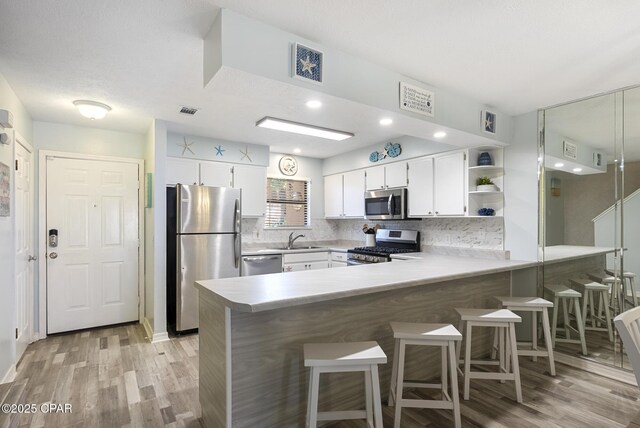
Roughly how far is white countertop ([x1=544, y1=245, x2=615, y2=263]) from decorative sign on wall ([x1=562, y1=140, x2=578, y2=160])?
830mm

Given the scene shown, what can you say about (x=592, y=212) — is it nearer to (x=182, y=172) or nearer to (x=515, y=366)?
(x=515, y=366)

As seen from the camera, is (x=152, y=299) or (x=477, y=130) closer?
(x=477, y=130)


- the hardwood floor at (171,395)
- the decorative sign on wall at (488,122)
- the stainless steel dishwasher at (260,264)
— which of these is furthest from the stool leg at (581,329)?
the stainless steel dishwasher at (260,264)

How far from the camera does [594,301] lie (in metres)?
3.02

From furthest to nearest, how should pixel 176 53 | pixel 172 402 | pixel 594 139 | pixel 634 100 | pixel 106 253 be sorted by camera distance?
pixel 106 253
pixel 594 139
pixel 634 100
pixel 172 402
pixel 176 53

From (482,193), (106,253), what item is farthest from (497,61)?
(106,253)

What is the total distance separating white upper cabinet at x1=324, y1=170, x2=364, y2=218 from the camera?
16.7 feet

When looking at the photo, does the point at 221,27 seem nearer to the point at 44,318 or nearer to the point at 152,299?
the point at 152,299

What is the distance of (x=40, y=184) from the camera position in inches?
146

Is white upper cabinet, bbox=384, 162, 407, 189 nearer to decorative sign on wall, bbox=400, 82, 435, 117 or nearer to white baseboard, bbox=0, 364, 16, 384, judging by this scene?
decorative sign on wall, bbox=400, 82, 435, 117

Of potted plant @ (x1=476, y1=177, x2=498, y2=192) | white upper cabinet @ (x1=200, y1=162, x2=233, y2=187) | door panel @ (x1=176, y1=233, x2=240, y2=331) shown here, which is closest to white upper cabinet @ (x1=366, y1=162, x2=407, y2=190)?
potted plant @ (x1=476, y1=177, x2=498, y2=192)

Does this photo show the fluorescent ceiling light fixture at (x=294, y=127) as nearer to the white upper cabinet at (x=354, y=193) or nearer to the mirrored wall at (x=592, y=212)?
the white upper cabinet at (x=354, y=193)

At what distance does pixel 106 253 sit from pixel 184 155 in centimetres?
149

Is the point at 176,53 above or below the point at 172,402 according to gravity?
above
